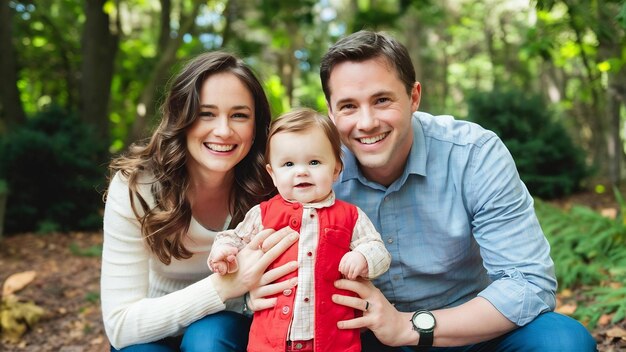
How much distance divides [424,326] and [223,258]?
819 millimetres

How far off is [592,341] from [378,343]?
33.0 inches

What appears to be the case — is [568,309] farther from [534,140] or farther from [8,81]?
[8,81]

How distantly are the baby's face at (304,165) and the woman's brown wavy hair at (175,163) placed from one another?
47 cm

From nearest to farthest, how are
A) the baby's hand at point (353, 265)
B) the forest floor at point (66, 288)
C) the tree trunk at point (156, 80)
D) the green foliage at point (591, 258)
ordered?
1. the baby's hand at point (353, 265)
2. the green foliage at point (591, 258)
3. the forest floor at point (66, 288)
4. the tree trunk at point (156, 80)

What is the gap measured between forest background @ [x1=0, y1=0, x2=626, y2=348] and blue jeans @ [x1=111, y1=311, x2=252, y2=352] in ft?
3.92

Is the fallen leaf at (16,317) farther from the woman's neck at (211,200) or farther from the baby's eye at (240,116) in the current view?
the baby's eye at (240,116)

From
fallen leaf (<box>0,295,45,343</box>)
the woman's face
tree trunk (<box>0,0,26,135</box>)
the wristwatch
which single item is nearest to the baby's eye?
the woman's face

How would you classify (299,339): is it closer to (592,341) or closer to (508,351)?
(508,351)

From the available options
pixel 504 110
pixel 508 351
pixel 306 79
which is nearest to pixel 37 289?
pixel 508 351

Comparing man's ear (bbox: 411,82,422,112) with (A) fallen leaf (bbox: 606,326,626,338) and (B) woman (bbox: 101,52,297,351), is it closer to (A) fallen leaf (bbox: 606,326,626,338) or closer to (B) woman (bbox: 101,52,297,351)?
(B) woman (bbox: 101,52,297,351)

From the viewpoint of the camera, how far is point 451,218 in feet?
8.30

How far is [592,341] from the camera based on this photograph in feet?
7.15

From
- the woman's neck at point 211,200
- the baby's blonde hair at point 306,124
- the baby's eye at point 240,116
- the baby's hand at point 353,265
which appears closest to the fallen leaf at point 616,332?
the baby's hand at point 353,265

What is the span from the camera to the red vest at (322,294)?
2.15 meters
